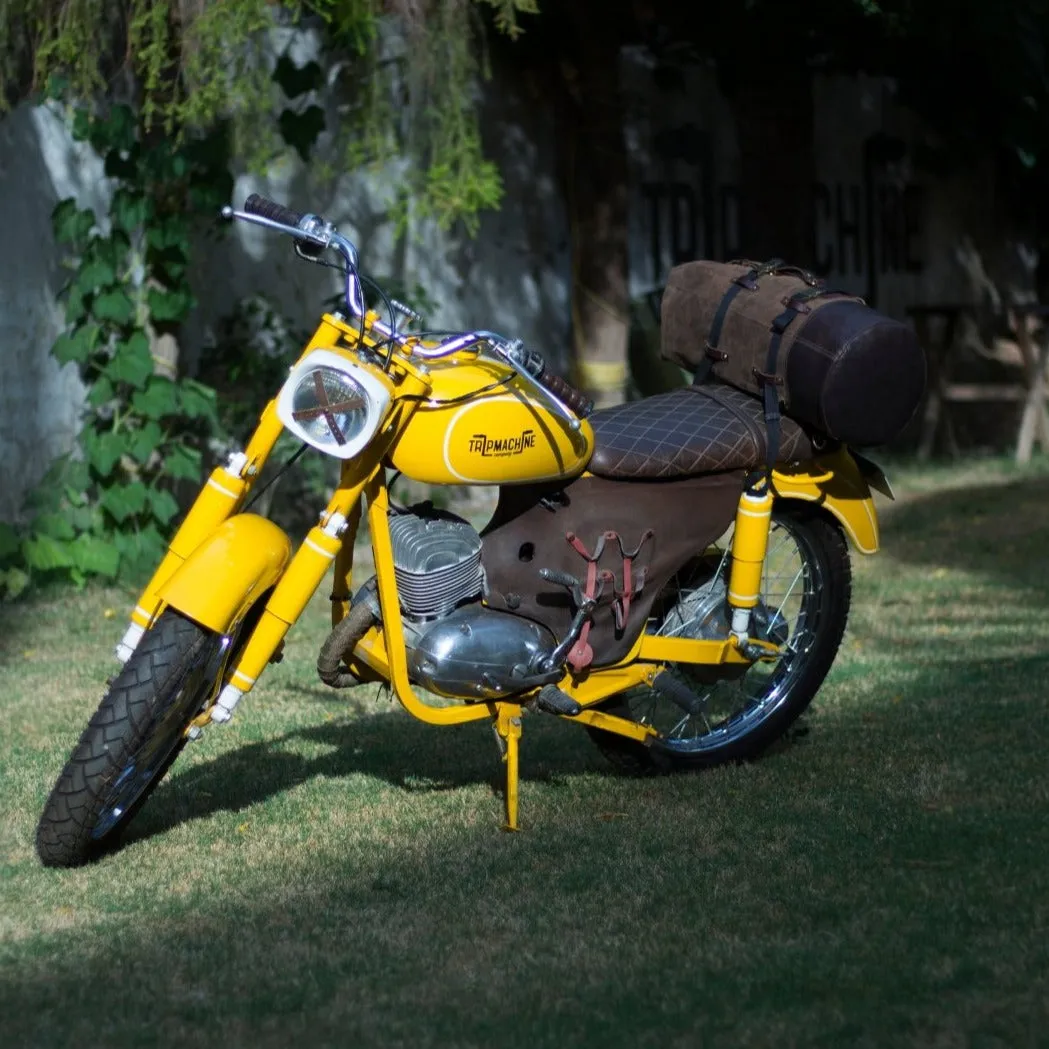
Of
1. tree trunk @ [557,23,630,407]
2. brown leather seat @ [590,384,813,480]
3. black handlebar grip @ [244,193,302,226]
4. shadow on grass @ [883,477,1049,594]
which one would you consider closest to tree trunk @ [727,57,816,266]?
tree trunk @ [557,23,630,407]

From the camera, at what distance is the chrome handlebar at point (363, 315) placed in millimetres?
4180

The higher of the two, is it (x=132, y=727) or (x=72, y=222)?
(x=72, y=222)

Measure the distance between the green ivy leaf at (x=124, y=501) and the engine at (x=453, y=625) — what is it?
4028 mm

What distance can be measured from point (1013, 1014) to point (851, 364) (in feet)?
5.91

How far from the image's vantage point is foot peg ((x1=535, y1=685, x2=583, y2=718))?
4660 mm

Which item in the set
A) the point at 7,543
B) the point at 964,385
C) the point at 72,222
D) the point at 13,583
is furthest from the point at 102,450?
the point at 964,385

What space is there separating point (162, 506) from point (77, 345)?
0.79m

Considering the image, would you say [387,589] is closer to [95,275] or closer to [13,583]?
[13,583]

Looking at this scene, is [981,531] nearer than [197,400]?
No

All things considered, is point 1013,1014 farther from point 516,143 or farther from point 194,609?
point 516,143

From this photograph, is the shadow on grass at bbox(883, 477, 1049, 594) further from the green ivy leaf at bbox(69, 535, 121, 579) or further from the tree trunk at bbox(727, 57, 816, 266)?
the green ivy leaf at bbox(69, 535, 121, 579)

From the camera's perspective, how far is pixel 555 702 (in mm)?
4660

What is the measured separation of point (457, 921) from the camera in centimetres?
403

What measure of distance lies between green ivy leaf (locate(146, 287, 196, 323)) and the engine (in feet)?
13.9
